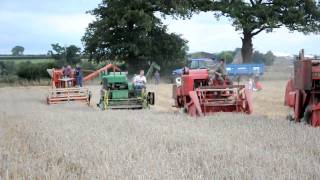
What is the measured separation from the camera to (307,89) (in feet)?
43.2

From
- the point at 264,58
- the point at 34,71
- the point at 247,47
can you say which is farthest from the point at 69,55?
the point at 264,58

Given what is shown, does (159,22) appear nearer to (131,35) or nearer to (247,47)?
(131,35)

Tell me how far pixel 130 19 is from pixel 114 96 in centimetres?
2593

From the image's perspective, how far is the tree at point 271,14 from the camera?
4753 cm

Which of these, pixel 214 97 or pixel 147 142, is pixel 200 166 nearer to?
pixel 147 142

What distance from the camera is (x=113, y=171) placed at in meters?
7.24

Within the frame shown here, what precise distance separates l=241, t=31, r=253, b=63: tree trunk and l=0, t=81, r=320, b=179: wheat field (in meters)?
37.1

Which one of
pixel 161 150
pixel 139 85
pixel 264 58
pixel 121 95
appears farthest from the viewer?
pixel 264 58

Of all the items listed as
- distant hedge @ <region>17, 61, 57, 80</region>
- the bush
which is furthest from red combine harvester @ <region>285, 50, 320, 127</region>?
the bush

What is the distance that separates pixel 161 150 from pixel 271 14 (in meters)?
40.5

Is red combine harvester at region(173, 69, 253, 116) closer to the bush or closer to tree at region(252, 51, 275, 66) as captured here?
the bush

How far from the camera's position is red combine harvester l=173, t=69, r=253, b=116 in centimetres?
1627

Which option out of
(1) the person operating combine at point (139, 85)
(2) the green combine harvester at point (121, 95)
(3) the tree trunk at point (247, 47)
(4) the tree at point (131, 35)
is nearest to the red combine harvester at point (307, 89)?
(2) the green combine harvester at point (121, 95)

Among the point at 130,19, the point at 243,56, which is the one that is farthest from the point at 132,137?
the point at 243,56
